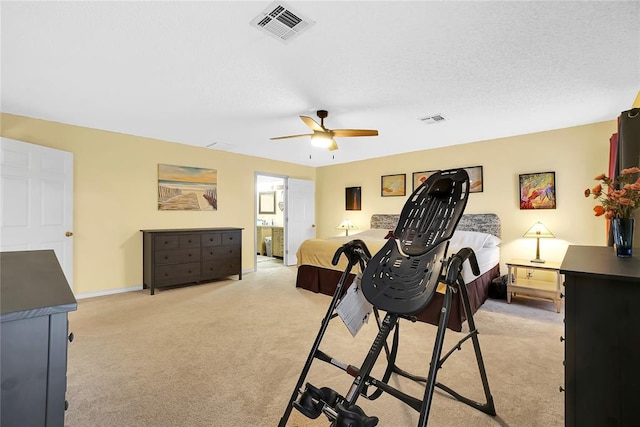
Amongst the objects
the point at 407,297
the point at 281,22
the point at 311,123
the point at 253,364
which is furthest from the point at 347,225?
the point at 407,297

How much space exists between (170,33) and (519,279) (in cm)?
490

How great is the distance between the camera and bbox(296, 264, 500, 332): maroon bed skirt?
3.03 meters

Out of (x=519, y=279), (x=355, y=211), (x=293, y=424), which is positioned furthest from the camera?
(x=355, y=211)

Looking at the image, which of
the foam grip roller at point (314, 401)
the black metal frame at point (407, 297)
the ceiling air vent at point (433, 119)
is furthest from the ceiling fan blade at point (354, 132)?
the foam grip roller at point (314, 401)

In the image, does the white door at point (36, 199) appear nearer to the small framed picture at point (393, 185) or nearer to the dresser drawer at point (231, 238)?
the dresser drawer at point (231, 238)

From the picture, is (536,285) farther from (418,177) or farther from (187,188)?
(187,188)

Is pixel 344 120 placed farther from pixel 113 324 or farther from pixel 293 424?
pixel 113 324

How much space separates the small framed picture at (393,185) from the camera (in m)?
5.81

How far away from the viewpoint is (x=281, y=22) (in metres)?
1.94

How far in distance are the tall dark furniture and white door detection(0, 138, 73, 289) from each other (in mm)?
3484

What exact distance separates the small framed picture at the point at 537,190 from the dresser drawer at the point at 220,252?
15.4ft

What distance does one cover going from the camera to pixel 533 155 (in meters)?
4.38

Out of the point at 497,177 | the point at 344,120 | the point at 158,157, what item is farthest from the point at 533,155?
the point at 158,157

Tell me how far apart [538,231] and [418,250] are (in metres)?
3.56
